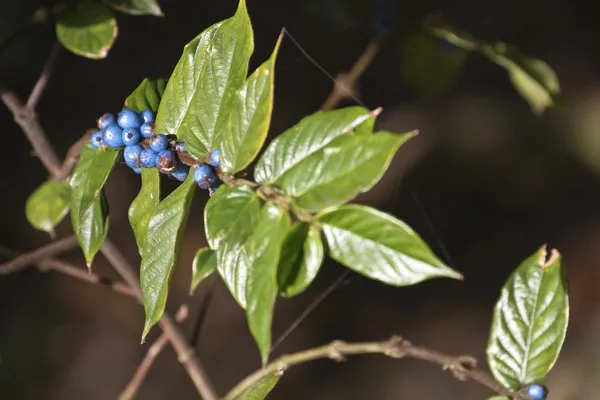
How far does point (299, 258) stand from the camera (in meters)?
0.58

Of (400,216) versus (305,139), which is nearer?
(305,139)

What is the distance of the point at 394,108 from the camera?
183 cm

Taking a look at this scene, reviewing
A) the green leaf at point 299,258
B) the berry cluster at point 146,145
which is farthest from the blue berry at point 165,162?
the green leaf at point 299,258

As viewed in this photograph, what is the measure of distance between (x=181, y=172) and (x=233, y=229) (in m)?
0.09

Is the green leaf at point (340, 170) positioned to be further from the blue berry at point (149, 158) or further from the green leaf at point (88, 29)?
the green leaf at point (88, 29)

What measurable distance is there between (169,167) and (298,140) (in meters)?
0.11

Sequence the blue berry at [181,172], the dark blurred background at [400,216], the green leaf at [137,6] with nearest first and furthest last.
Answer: the blue berry at [181,172] → the green leaf at [137,6] → the dark blurred background at [400,216]

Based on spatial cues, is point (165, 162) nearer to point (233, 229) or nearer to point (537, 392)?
point (233, 229)

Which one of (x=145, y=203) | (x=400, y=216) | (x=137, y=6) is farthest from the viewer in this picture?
(x=400, y=216)

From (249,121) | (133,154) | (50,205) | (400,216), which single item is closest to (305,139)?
(249,121)

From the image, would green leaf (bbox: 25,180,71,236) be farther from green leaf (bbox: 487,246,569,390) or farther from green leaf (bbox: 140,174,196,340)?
green leaf (bbox: 487,246,569,390)

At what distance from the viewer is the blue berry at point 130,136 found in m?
0.64

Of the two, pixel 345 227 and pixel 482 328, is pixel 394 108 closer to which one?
pixel 482 328

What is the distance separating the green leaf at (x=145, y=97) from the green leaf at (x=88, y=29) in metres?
Result: 0.19
